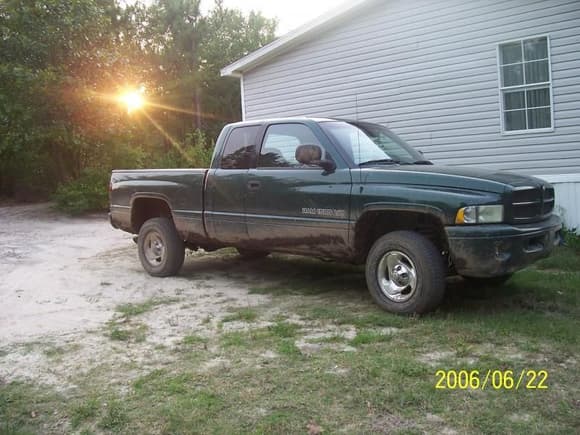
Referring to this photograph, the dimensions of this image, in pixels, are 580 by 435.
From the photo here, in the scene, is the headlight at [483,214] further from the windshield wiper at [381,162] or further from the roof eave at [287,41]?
the roof eave at [287,41]

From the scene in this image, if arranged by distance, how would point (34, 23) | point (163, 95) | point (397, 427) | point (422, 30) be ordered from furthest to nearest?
point (163, 95) → point (34, 23) → point (422, 30) → point (397, 427)

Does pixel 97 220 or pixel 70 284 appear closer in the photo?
pixel 70 284

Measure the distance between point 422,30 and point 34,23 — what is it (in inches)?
450

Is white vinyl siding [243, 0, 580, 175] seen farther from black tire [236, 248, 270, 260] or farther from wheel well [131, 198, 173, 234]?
wheel well [131, 198, 173, 234]

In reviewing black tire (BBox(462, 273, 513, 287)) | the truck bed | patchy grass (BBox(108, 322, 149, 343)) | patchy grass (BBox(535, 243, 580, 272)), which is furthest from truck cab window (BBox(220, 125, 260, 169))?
patchy grass (BBox(535, 243, 580, 272))

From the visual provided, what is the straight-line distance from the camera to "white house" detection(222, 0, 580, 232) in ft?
29.2

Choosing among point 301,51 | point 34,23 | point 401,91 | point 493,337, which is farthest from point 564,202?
point 34,23

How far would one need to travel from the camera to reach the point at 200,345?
15.0ft

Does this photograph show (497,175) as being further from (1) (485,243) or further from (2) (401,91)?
(2) (401,91)

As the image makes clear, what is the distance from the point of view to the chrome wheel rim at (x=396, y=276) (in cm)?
508

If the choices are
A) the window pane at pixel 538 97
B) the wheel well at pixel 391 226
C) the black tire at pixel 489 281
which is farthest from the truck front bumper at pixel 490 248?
the window pane at pixel 538 97

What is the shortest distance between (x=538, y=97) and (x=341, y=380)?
7296mm

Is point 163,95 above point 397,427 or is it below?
above

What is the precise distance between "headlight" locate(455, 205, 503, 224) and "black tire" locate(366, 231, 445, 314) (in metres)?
0.45
